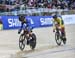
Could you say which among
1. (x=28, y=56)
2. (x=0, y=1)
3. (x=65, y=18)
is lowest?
(x=65, y=18)

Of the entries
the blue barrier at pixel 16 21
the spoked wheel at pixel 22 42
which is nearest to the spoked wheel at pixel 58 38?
the spoked wheel at pixel 22 42

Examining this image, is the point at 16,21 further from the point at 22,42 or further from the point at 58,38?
the point at 22,42

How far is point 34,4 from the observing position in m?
A: 34.2

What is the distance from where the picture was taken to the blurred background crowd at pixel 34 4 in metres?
30.9

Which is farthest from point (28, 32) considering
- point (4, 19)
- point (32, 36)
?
point (4, 19)

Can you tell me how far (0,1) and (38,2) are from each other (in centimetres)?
460

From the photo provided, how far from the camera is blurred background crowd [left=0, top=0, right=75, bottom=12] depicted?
30.9 meters

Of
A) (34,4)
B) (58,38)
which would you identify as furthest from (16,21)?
(58,38)

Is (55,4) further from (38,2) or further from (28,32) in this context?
(28,32)

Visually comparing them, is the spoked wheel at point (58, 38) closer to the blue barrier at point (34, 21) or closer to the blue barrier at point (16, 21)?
the blue barrier at point (34, 21)

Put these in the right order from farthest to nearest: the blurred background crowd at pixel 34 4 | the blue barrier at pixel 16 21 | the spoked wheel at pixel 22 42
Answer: the blurred background crowd at pixel 34 4
the blue barrier at pixel 16 21
the spoked wheel at pixel 22 42

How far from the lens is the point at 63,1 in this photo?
37781 millimetres

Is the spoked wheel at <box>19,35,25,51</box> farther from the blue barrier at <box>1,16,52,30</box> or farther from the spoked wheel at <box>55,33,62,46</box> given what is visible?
the blue barrier at <box>1,16,52,30</box>

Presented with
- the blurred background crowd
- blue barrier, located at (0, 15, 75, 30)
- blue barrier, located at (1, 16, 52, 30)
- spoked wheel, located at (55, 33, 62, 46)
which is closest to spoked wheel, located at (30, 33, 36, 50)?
spoked wheel, located at (55, 33, 62, 46)
